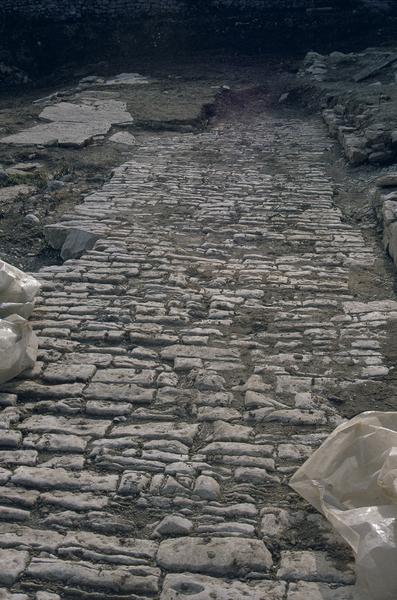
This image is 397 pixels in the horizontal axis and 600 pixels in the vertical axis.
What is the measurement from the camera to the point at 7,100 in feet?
44.8

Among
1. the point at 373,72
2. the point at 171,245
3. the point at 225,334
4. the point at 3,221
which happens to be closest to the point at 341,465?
the point at 225,334

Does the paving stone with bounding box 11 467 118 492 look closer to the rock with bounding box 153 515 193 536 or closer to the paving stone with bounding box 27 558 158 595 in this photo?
the rock with bounding box 153 515 193 536

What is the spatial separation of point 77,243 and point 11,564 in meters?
4.02

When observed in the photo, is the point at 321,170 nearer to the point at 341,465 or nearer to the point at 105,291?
the point at 105,291

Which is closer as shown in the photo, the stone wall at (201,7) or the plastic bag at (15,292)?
the plastic bag at (15,292)

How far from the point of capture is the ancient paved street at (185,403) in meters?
3.08

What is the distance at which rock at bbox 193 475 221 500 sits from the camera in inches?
137

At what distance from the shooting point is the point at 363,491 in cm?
316

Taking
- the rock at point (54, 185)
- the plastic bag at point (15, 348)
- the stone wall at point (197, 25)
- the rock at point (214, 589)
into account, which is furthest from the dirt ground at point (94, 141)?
the rock at point (214, 589)

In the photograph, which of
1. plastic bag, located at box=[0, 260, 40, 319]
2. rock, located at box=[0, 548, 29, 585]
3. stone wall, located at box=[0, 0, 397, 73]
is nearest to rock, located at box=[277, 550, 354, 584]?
rock, located at box=[0, 548, 29, 585]

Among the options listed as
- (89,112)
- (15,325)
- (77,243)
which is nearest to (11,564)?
(15,325)

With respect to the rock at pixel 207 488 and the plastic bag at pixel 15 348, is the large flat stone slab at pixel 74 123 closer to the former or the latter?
the plastic bag at pixel 15 348

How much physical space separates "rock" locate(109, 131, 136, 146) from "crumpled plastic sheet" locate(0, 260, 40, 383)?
5.65 m

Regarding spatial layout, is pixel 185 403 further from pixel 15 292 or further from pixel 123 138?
pixel 123 138
